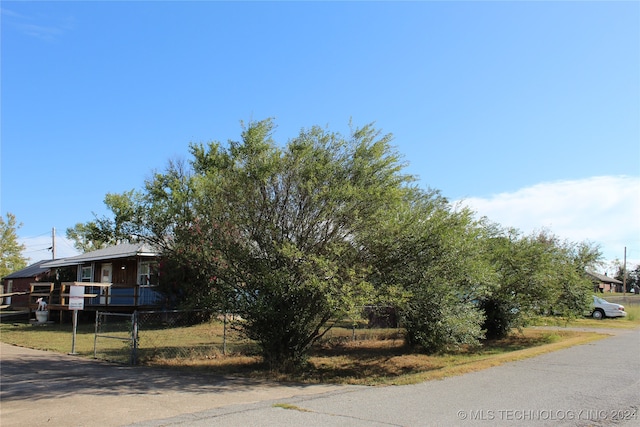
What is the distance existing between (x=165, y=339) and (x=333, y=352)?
20.9 ft

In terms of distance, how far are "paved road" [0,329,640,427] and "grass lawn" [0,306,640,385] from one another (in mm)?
1011

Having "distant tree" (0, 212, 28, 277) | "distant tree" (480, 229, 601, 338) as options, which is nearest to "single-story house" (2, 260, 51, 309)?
"distant tree" (0, 212, 28, 277)

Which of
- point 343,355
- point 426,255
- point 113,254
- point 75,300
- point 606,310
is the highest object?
point 113,254

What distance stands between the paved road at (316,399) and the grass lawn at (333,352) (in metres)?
1.01

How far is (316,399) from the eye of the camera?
8.38 meters

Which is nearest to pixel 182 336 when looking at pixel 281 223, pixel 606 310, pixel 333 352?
pixel 333 352

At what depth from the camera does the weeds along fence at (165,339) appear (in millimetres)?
13273

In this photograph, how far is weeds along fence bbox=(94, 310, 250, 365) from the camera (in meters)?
13.3

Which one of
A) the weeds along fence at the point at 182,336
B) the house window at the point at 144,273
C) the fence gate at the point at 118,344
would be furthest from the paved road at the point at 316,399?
the house window at the point at 144,273

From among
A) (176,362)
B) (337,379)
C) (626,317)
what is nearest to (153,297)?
(176,362)

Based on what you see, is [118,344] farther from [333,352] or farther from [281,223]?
[281,223]

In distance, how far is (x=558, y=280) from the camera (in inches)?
721

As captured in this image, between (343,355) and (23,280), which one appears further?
(23,280)

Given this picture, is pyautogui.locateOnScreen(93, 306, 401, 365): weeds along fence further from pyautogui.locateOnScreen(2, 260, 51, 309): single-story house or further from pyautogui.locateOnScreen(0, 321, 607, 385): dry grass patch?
pyautogui.locateOnScreen(2, 260, 51, 309): single-story house
